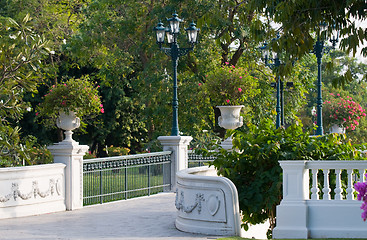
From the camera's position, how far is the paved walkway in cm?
1138

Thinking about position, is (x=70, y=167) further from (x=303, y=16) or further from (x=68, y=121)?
(x=303, y=16)

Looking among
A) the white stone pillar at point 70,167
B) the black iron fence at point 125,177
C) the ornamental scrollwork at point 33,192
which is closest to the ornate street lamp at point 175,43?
the black iron fence at point 125,177

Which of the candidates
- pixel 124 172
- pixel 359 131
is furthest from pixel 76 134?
pixel 359 131

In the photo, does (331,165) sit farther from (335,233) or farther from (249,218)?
(249,218)

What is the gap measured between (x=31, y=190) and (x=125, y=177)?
341cm

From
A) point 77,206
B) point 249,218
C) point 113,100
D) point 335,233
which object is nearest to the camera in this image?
point 335,233

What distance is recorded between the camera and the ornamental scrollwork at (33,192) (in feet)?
44.3

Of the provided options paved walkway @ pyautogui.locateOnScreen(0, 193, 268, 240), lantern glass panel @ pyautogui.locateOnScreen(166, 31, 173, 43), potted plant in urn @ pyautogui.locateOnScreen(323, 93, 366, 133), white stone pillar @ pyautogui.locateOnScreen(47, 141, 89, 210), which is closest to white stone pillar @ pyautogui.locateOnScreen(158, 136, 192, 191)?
paved walkway @ pyautogui.locateOnScreen(0, 193, 268, 240)

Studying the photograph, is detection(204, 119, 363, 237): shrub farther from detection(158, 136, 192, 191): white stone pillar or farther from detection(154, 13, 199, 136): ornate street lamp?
detection(154, 13, 199, 136): ornate street lamp

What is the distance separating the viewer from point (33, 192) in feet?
45.9

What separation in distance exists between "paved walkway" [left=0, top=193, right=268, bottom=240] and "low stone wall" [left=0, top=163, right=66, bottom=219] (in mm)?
258

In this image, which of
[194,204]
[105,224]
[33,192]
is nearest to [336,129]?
[33,192]

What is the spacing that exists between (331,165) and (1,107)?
8.50 meters

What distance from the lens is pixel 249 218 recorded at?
40.9 feet
